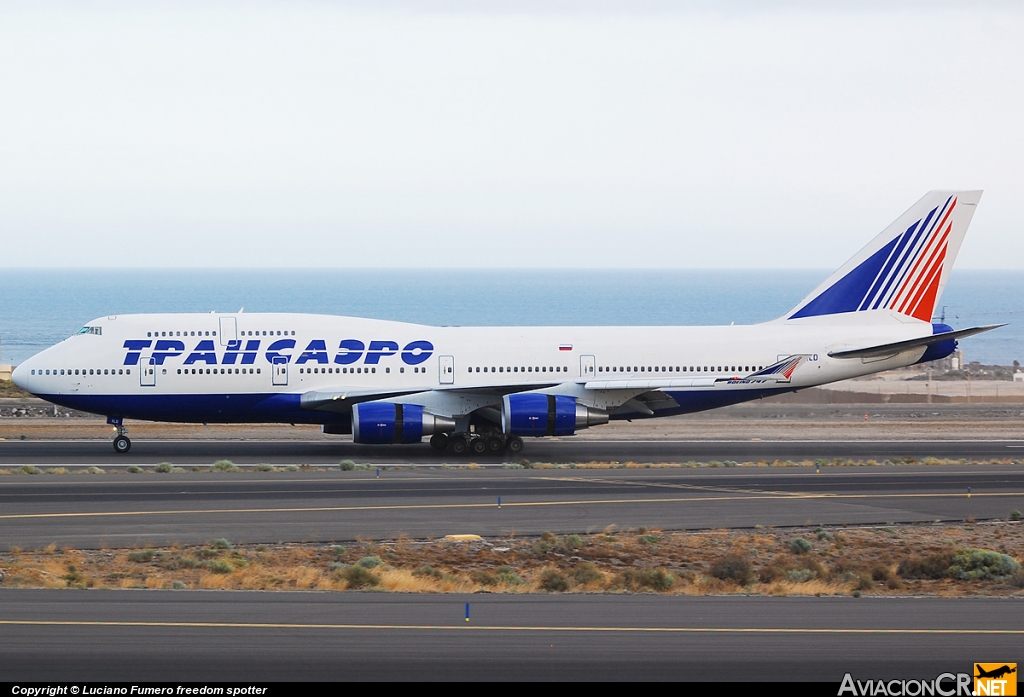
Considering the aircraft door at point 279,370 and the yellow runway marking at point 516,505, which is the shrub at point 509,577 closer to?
the yellow runway marking at point 516,505

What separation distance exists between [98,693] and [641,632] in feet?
22.9

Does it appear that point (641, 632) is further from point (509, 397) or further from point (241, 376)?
point (241, 376)

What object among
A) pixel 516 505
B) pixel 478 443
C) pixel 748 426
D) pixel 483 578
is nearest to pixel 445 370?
pixel 478 443

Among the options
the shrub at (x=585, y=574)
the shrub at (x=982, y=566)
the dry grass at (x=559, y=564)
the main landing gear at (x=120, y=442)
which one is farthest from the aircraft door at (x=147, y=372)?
the shrub at (x=982, y=566)

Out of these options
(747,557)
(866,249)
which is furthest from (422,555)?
(866,249)

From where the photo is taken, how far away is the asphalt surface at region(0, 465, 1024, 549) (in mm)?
24328

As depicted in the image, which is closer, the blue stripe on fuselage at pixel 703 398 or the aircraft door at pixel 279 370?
the aircraft door at pixel 279 370

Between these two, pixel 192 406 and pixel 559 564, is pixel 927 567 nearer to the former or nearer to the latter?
pixel 559 564

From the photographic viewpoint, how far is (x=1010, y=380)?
79.8 metres

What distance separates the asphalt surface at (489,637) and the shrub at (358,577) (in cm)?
131

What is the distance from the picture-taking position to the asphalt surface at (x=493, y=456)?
123 ft

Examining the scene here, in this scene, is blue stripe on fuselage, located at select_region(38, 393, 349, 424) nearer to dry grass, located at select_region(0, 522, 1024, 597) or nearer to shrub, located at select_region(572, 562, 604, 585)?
dry grass, located at select_region(0, 522, 1024, 597)

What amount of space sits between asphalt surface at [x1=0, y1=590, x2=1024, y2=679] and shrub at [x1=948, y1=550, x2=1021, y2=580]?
10.9 ft

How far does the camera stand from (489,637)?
15242 millimetres
